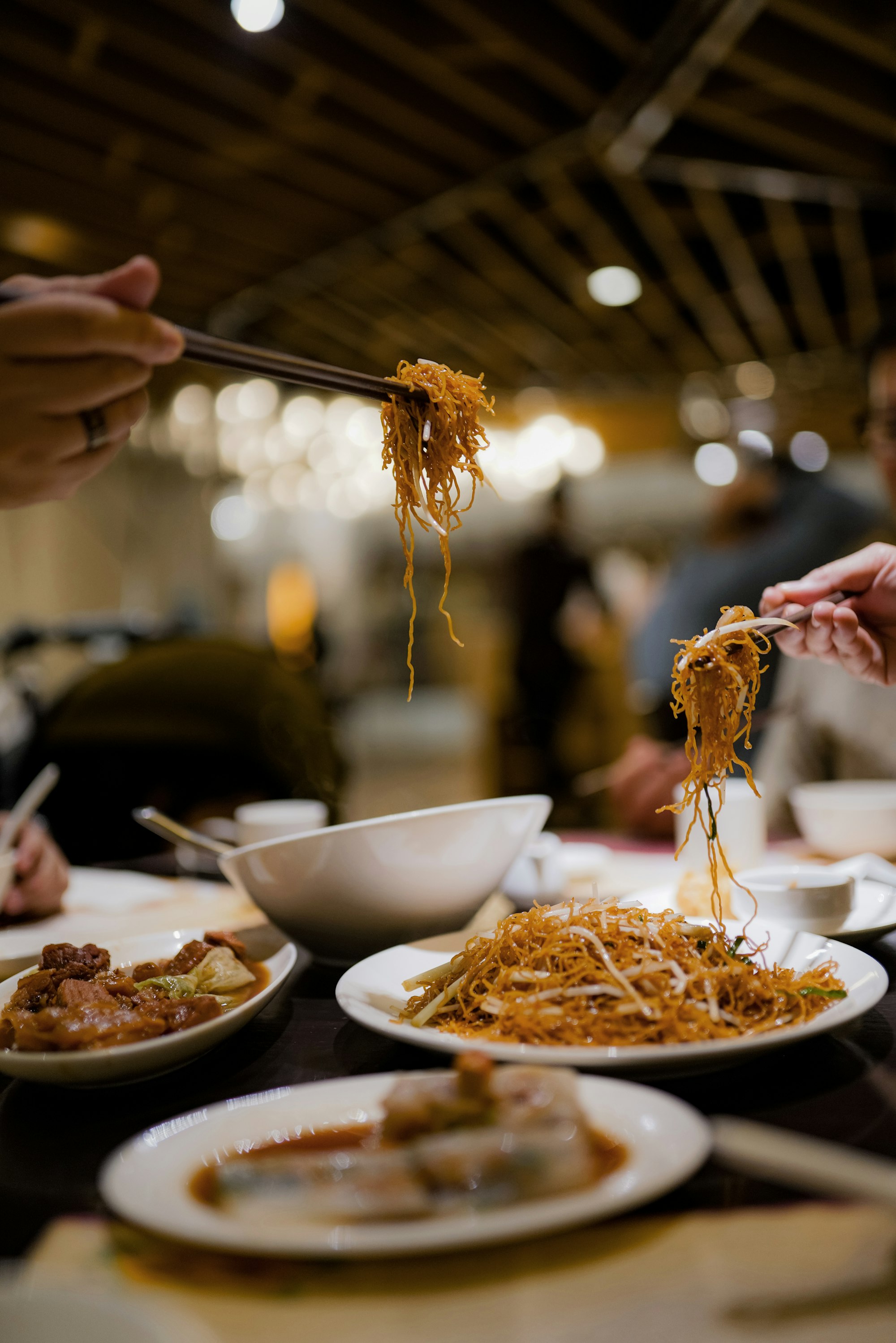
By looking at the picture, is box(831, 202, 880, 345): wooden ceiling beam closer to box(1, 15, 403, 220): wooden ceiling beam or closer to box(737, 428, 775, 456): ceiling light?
box(737, 428, 775, 456): ceiling light

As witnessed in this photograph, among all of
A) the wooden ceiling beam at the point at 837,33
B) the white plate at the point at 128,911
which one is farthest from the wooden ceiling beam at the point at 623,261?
the white plate at the point at 128,911

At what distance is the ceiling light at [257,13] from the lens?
2885mm

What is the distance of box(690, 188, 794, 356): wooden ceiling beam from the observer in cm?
499

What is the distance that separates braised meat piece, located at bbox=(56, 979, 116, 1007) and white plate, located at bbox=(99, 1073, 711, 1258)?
225 millimetres

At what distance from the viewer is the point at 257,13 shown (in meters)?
2.97

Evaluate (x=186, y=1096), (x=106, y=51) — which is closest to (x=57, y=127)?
(x=106, y=51)

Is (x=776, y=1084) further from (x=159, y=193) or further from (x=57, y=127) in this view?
(x=159, y=193)

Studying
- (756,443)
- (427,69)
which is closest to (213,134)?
(427,69)

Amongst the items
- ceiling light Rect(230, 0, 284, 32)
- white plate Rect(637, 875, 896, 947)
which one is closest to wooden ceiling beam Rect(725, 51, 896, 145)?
ceiling light Rect(230, 0, 284, 32)

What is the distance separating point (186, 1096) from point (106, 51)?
382 cm

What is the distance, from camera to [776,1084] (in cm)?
74

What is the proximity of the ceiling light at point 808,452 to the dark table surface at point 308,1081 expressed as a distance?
11.6ft

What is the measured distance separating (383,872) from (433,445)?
1.64 feet

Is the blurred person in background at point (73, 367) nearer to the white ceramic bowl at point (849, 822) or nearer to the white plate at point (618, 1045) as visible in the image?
the white plate at point (618, 1045)
